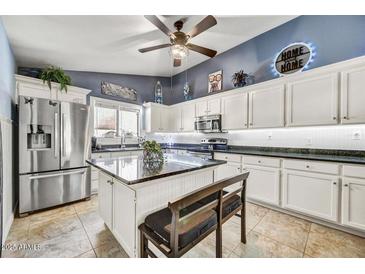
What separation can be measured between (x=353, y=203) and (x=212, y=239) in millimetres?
1743

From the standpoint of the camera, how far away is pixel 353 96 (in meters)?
2.10

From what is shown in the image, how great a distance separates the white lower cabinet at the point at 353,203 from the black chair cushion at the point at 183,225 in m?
1.81

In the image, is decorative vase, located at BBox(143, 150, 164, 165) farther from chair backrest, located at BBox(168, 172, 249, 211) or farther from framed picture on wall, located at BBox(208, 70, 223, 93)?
framed picture on wall, located at BBox(208, 70, 223, 93)

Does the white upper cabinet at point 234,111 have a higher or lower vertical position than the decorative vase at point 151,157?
higher

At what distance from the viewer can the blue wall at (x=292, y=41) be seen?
7.61 feet

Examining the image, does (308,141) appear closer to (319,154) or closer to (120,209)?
(319,154)

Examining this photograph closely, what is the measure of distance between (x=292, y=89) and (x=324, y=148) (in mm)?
1072

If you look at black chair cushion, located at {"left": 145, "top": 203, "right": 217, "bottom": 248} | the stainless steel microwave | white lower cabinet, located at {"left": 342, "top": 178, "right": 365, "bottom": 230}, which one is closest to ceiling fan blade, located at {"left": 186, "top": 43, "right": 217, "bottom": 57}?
the stainless steel microwave

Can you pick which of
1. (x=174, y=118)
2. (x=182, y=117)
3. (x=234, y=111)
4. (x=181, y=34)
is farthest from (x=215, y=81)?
(x=181, y=34)

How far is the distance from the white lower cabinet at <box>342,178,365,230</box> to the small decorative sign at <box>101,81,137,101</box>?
4640 mm

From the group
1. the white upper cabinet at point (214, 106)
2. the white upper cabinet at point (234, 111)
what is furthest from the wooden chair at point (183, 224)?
the white upper cabinet at point (214, 106)

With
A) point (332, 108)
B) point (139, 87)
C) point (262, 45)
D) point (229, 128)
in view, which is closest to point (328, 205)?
Answer: point (332, 108)

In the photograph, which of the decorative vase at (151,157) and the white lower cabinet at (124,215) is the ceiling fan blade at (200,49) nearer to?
the decorative vase at (151,157)

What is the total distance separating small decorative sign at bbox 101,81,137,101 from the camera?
4.09m
